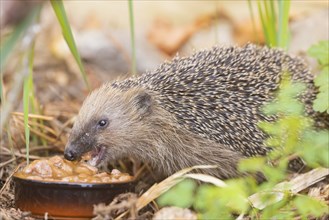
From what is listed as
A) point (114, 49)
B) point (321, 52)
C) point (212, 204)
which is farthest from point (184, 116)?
point (114, 49)

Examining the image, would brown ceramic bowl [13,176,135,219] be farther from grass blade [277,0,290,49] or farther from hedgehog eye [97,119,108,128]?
grass blade [277,0,290,49]

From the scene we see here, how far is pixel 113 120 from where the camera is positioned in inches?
203

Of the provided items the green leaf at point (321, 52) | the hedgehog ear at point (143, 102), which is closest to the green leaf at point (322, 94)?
the green leaf at point (321, 52)

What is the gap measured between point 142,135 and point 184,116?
0.36 metres

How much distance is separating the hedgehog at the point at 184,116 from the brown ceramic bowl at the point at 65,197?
2.36 feet

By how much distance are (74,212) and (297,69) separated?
223 cm

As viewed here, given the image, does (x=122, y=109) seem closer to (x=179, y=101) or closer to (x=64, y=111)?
(x=179, y=101)

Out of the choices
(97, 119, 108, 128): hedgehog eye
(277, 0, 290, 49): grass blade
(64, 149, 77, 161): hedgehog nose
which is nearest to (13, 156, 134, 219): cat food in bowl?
(64, 149, 77, 161): hedgehog nose

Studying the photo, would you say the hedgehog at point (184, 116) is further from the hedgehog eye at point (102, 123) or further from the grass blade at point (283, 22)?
the grass blade at point (283, 22)

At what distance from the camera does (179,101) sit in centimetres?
510

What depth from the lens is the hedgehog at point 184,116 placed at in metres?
5.05

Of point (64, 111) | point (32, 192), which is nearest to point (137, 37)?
point (64, 111)

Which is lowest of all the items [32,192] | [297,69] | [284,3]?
[32,192]

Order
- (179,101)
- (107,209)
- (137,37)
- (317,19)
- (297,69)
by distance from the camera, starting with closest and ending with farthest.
Result: (107,209) < (179,101) < (297,69) < (317,19) < (137,37)
